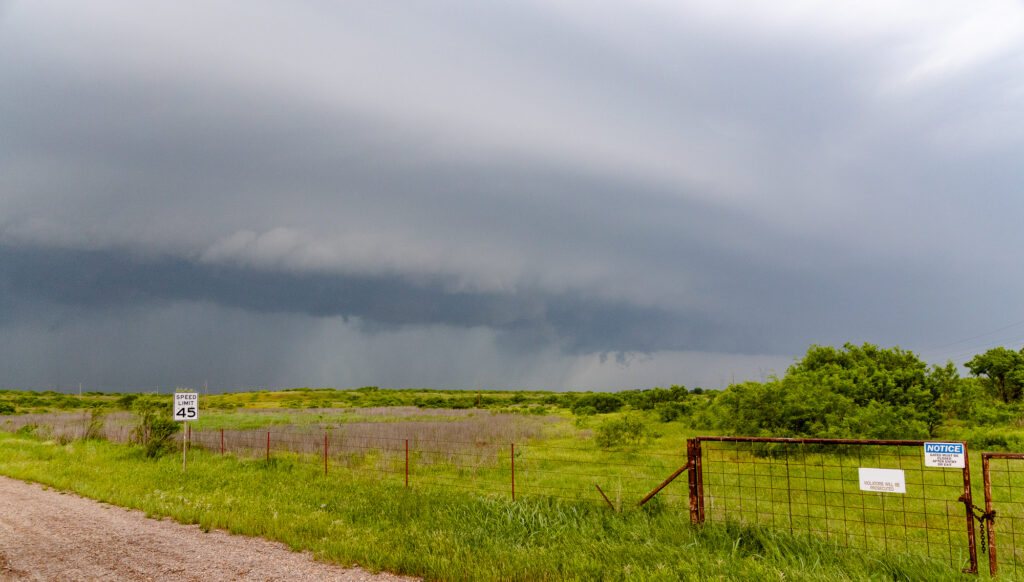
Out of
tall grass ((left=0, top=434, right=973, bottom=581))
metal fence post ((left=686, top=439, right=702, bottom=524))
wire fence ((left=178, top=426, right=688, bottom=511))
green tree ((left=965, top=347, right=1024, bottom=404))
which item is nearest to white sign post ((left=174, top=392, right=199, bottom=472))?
wire fence ((left=178, top=426, right=688, bottom=511))

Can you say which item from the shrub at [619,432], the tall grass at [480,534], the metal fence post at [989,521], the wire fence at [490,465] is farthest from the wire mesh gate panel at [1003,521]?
the shrub at [619,432]

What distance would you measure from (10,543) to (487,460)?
1352 cm

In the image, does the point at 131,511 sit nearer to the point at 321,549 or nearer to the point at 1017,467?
the point at 321,549

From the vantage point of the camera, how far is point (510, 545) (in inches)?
356

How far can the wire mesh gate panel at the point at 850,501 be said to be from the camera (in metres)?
8.15

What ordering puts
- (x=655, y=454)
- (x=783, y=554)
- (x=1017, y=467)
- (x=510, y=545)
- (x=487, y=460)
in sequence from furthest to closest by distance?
(x=655, y=454) < (x=487, y=460) < (x=1017, y=467) < (x=510, y=545) < (x=783, y=554)

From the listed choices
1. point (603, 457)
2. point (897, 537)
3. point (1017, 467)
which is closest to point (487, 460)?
point (603, 457)

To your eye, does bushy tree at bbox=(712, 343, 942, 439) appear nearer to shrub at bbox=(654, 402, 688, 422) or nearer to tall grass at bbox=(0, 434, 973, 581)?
shrub at bbox=(654, 402, 688, 422)

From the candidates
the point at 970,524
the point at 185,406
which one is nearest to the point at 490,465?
the point at 185,406

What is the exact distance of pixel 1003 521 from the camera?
11.9 metres

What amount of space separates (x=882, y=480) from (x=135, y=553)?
36.0 feet

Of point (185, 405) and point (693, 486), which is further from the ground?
point (185, 405)

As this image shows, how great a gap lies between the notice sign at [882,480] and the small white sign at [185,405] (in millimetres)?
17915

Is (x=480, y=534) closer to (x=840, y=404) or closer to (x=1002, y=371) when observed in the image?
(x=840, y=404)
